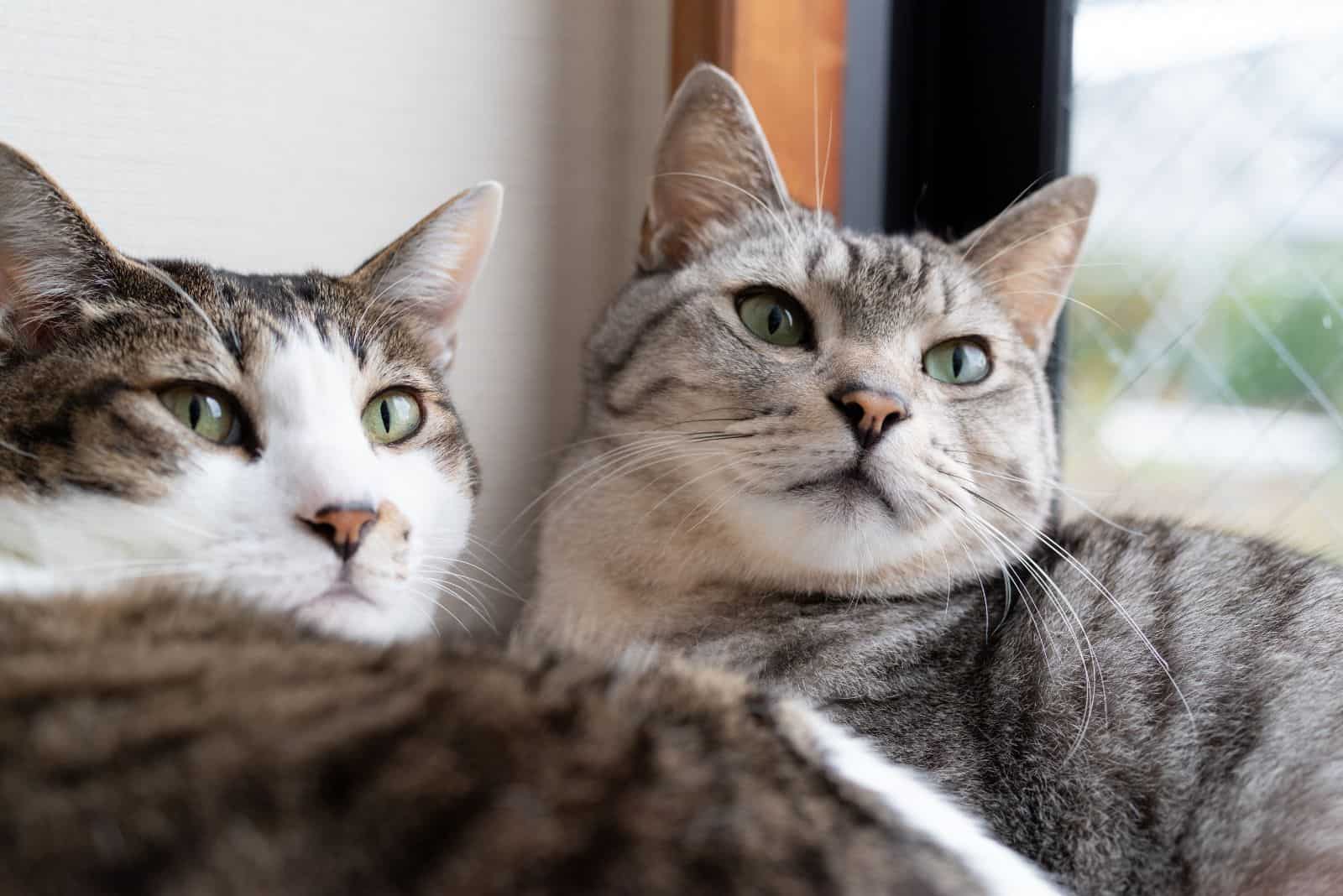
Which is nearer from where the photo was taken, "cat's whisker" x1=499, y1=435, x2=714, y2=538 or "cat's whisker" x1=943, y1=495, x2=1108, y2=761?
"cat's whisker" x1=943, y1=495, x2=1108, y2=761

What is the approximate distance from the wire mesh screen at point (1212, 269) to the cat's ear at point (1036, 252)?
0.31ft

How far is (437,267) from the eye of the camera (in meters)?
1.39

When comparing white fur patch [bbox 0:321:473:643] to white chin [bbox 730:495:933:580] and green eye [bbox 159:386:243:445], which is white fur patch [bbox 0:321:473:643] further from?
white chin [bbox 730:495:933:580]

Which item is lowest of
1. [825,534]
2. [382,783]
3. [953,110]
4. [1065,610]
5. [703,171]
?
[1065,610]

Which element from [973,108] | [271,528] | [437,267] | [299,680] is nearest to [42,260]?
[271,528]

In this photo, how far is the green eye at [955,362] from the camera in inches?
57.8

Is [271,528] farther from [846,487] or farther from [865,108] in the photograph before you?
[865,108]

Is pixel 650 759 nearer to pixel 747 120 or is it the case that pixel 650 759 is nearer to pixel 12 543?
pixel 12 543

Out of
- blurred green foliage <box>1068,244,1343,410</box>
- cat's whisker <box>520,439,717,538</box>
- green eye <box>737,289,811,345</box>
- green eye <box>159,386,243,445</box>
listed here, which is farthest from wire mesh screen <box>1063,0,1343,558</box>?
green eye <box>159,386,243,445</box>

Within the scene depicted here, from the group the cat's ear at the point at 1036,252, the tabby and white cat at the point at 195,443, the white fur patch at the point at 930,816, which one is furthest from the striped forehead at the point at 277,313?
the cat's ear at the point at 1036,252

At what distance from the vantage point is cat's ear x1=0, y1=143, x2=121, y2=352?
1.02m

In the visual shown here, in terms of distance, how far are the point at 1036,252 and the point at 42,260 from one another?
1.28m

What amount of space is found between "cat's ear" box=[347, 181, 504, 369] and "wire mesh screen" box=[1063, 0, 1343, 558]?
3.03ft

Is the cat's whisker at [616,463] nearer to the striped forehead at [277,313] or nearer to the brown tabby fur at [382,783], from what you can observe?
the striped forehead at [277,313]
